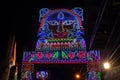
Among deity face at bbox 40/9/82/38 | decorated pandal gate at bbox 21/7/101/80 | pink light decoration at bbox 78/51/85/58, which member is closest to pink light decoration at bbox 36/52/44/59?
decorated pandal gate at bbox 21/7/101/80

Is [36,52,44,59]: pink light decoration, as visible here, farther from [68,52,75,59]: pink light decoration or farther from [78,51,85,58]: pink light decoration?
[78,51,85,58]: pink light decoration

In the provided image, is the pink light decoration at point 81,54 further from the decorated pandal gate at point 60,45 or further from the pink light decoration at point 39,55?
the pink light decoration at point 39,55

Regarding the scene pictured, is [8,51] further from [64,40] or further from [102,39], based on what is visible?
[102,39]

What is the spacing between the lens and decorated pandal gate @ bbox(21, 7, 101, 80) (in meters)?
13.7

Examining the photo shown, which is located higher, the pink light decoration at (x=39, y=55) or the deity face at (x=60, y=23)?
the deity face at (x=60, y=23)

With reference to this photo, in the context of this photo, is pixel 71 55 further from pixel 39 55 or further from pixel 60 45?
pixel 39 55

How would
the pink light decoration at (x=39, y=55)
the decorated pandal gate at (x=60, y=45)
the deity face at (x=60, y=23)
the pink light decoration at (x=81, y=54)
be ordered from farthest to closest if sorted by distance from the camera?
1. the deity face at (x=60, y=23)
2. the pink light decoration at (x=39, y=55)
3. the pink light decoration at (x=81, y=54)
4. the decorated pandal gate at (x=60, y=45)

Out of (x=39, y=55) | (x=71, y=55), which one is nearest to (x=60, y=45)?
(x=71, y=55)

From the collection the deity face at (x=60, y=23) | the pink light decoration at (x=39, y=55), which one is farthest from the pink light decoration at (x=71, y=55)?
the pink light decoration at (x=39, y=55)

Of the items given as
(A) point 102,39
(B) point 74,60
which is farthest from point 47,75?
(A) point 102,39

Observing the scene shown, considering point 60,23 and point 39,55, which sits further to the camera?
point 60,23

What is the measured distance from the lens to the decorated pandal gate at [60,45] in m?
13.7

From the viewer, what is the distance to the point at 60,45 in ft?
48.0

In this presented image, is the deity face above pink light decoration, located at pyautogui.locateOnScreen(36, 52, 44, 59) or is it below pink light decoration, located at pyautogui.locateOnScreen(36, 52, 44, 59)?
above
